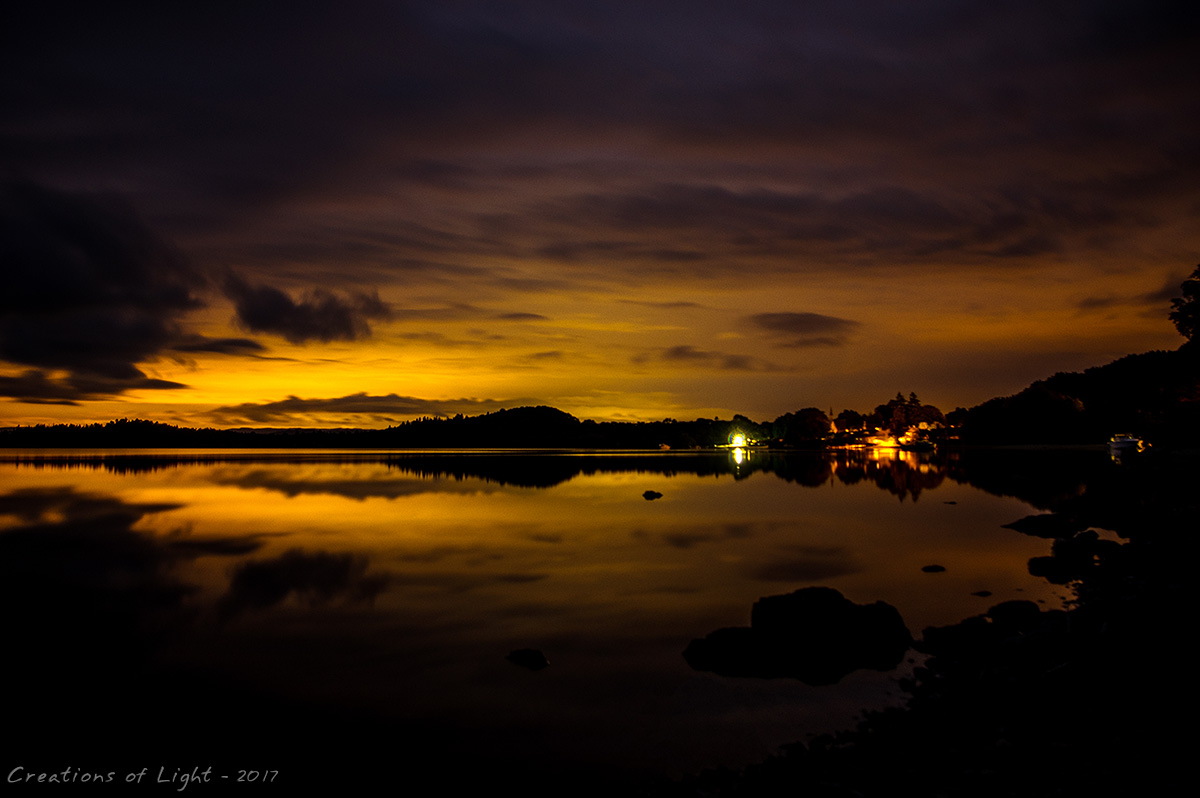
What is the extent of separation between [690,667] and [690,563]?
15.1 m

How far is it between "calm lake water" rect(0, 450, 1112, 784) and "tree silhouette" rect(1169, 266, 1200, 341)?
79.1ft

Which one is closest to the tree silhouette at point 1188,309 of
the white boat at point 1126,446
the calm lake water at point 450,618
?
the calm lake water at point 450,618

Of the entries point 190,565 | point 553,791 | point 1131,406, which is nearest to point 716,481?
point 190,565

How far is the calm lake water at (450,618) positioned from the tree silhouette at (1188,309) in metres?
24.1

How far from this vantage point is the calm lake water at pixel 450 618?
13383 millimetres

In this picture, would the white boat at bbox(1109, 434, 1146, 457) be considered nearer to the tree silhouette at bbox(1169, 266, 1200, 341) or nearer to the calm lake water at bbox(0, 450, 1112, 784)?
the tree silhouette at bbox(1169, 266, 1200, 341)

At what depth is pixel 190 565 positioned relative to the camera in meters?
32.7

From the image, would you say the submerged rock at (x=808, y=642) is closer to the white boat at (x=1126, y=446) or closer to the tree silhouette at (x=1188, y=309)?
the tree silhouette at (x=1188, y=309)

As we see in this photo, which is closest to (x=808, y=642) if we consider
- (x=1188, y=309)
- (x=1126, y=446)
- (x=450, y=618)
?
(x=450, y=618)

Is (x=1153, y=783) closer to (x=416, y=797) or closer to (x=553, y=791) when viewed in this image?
(x=553, y=791)

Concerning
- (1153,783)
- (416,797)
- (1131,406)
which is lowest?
(416,797)

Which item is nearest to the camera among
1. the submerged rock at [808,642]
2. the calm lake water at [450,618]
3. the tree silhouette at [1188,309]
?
the calm lake water at [450,618]

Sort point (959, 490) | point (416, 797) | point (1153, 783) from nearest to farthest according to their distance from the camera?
point (1153, 783) < point (416, 797) < point (959, 490)

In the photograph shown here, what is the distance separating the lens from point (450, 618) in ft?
74.3
